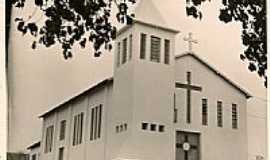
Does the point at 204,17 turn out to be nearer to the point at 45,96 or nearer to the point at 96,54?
the point at 96,54

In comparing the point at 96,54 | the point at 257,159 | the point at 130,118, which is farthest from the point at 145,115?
the point at 257,159

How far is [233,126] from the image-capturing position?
1.04 meters

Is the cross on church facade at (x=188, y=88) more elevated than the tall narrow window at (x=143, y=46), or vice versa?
the tall narrow window at (x=143, y=46)

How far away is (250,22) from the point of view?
113cm

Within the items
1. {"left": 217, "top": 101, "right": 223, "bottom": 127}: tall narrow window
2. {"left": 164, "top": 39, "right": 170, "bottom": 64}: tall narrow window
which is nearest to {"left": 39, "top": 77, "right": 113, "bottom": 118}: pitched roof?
{"left": 164, "top": 39, "right": 170, "bottom": 64}: tall narrow window

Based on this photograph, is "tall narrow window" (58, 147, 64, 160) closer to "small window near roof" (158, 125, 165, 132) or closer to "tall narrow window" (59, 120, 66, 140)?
"tall narrow window" (59, 120, 66, 140)

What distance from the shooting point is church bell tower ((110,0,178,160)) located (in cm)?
96

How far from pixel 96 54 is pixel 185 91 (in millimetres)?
200

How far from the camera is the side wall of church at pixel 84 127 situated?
0.92 meters

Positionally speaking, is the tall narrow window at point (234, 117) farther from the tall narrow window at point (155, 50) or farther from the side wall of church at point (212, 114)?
the tall narrow window at point (155, 50)

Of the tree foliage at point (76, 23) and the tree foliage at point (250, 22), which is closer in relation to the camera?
the tree foliage at point (76, 23)

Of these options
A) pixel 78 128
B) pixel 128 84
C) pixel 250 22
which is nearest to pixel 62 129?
pixel 78 128

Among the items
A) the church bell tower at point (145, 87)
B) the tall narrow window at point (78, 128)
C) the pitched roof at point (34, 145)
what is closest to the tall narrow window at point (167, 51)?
the church bell tower at point (145, 87)

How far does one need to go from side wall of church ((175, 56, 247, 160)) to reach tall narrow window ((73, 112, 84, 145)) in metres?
0.20
